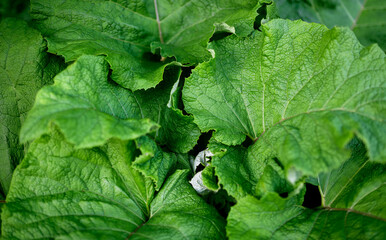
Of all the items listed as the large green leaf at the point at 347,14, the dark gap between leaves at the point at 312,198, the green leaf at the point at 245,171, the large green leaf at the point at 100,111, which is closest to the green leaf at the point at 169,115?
the large green leaf at the point at 100,111

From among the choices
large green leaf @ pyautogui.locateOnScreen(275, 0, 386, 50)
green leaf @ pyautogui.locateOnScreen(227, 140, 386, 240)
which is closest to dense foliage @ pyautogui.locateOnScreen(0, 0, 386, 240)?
green leaf @ pyautogui.locateOnScreen(227, 140, 386, 240)

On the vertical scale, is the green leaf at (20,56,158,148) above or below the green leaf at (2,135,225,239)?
above

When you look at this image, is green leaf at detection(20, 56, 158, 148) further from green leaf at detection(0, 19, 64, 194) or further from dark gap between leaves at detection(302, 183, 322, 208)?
dark gap between leaves at detection(302, 183, 322, 208)

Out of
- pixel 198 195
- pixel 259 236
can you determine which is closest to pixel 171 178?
pixel 198 195

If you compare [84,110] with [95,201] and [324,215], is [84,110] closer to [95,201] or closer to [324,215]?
[95,201]

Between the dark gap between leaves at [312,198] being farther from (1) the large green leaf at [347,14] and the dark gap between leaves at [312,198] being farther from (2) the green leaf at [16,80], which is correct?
(2) the green leaf at [16,80]

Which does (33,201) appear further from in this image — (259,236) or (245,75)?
(245,75)
